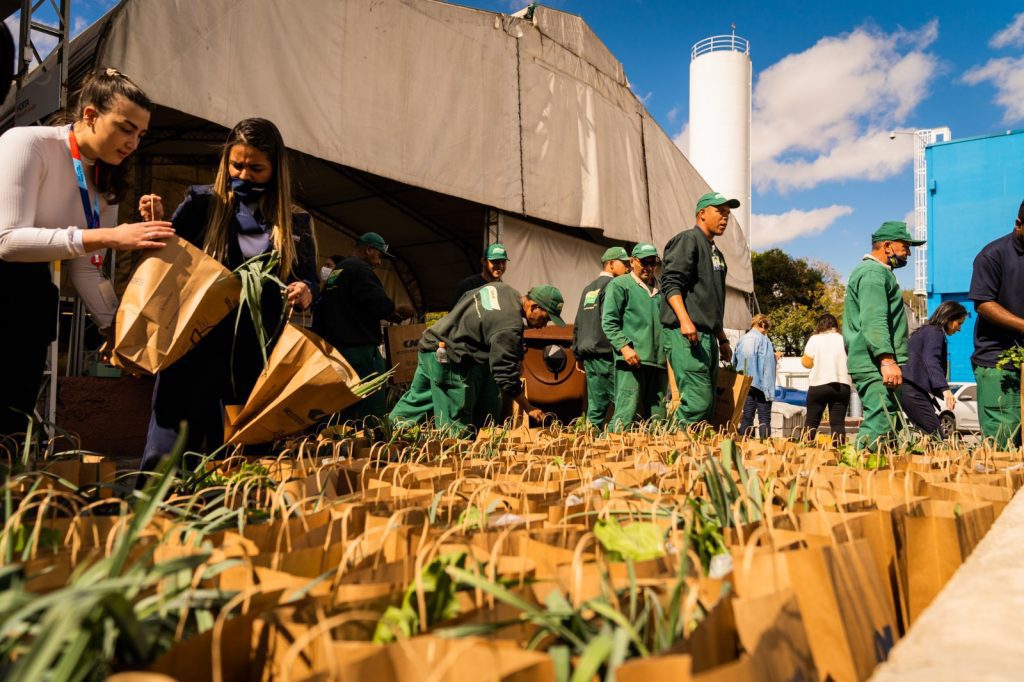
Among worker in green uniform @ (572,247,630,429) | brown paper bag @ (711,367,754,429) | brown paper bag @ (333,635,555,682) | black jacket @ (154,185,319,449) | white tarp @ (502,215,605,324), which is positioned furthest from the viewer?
white tarp @ (502,215,605,324)

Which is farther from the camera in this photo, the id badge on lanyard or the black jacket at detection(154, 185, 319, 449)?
the black jacket at detection(154, 185, 319, 449)

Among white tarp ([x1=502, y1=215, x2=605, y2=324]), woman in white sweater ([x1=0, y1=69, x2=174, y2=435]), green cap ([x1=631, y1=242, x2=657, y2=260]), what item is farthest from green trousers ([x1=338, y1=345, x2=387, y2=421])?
white tarp ([x1=502, y1=215, x2=605, y2=324])

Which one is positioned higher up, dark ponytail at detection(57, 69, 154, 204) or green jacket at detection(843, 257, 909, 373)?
dark ponytail at detection(57, 69, 154, 204)

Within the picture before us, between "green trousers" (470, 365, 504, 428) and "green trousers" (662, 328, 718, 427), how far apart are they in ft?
4.03

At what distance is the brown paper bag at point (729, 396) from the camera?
5055 mm

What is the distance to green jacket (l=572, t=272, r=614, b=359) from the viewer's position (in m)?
5.55

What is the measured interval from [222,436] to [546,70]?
30.2 ft

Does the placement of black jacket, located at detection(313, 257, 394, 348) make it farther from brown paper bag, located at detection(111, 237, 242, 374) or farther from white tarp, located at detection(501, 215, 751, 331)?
white tarp, located at detection(501, 215, 751, 331)

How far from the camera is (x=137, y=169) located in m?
11.0

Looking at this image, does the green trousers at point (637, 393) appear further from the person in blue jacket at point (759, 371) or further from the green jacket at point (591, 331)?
the person in blue jacket at point (759, 371)

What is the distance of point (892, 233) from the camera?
161 inches

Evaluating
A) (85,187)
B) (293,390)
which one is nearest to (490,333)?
(293,390)

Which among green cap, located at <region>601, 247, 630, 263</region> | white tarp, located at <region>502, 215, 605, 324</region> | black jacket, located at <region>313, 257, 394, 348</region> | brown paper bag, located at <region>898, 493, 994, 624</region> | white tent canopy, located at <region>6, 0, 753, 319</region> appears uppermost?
white tent canopy, located at <region>6, 0, 753, 319</region>

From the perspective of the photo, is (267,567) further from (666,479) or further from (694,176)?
(694,176)
